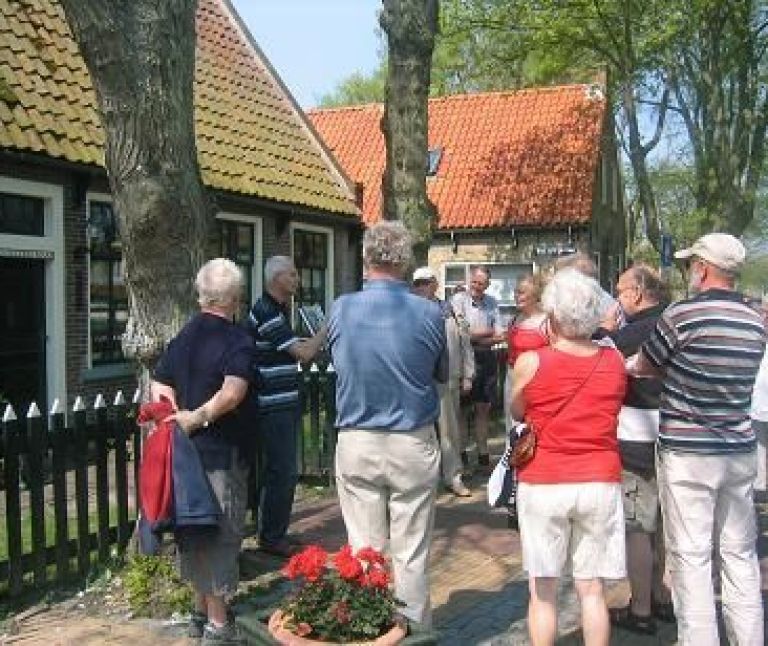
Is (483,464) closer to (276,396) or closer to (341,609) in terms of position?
(276,396)

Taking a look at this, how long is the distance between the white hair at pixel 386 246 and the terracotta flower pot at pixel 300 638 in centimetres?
148

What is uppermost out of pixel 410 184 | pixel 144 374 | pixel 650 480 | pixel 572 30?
pixel 572 30

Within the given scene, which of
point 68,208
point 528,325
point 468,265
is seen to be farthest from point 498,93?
point 528,325

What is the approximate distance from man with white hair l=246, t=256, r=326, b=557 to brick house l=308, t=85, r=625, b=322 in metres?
17.1

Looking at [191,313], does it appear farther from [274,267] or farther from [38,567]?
[38,567]

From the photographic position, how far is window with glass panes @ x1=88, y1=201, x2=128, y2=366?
36.0 feet

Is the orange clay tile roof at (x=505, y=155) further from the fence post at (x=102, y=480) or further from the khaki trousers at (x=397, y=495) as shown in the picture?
the khaki trousers at (x=397, y=495)

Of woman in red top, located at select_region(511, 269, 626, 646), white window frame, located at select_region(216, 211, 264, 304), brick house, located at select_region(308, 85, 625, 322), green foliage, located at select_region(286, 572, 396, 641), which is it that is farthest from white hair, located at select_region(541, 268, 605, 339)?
brick house, located at select_region(308, 85, 625, 322)

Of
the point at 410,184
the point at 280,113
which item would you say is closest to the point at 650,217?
the point at 280,113

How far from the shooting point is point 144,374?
556cm

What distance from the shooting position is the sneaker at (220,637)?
4.52 m

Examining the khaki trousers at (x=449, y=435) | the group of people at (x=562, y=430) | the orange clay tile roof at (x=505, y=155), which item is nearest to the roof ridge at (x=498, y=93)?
the orange clay tile roof at (x=505, y=155)

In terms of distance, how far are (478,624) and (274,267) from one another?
7.83 feet

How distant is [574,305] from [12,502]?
3342mm
